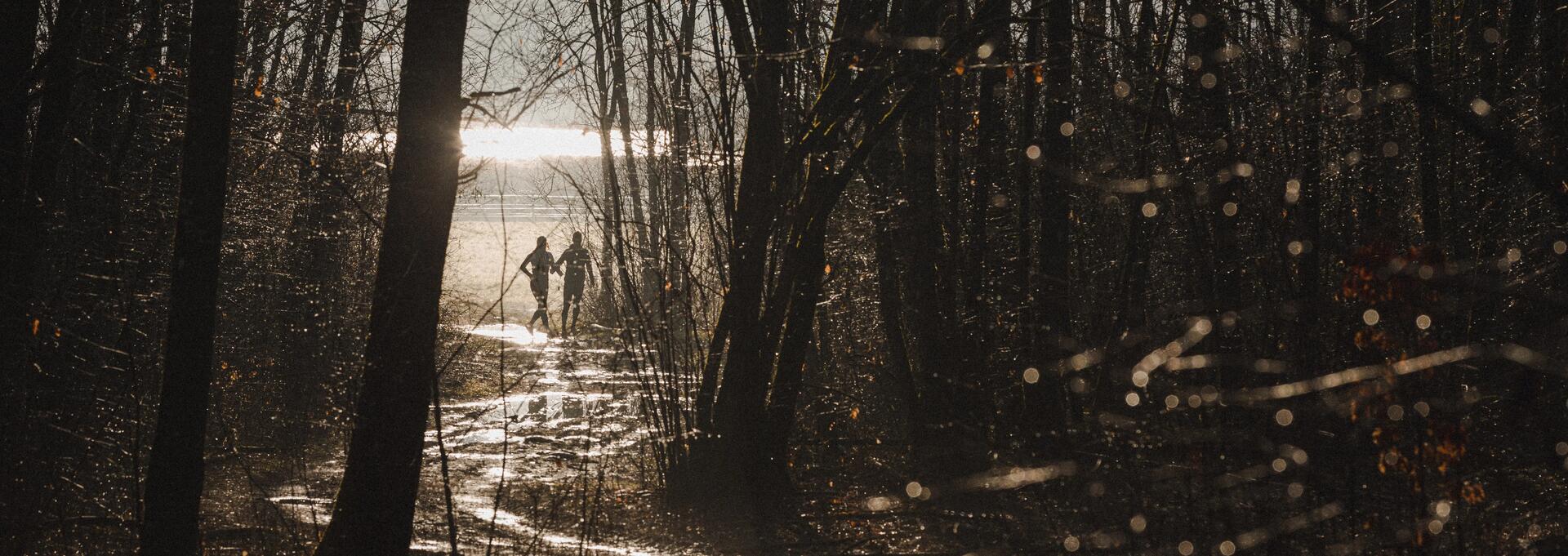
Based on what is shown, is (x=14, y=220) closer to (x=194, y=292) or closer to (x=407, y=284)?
(x=194, y=292)

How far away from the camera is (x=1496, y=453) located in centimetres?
838

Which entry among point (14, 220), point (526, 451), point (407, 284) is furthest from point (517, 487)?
point (407, 284)

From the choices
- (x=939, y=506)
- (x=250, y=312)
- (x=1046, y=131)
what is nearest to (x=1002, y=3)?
(x=1046, y=131)

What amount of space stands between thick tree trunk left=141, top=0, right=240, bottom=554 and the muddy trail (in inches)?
12.1

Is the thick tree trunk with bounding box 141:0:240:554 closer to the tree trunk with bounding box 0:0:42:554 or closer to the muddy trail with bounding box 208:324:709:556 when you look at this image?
the muddy trail with bounding box 208:324:709:556

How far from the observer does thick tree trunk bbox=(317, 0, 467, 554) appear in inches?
190

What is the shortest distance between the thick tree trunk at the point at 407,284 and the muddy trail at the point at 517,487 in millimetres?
173

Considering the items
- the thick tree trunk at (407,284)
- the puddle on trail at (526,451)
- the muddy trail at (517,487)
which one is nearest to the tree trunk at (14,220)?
the muddy trail at (517,487)

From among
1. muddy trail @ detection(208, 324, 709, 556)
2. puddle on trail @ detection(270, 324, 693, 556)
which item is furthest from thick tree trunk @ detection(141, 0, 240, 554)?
puddle on trail @ detection(270, 324, 693, 556)

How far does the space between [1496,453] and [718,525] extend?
5.19 meters

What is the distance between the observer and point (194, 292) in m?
4.81

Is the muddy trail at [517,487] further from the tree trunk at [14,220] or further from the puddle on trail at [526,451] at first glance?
the tree trunk at [14,220]

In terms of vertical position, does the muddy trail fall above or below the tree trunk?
below

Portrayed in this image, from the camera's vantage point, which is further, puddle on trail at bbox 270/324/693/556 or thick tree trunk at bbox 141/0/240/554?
puddle on trail at bbox 270/324/693/556
